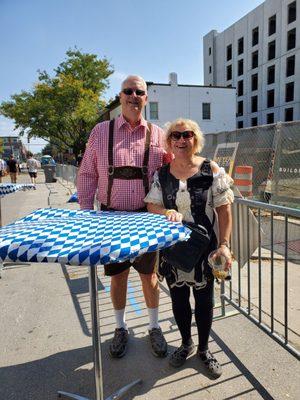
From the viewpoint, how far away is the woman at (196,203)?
7.82ft

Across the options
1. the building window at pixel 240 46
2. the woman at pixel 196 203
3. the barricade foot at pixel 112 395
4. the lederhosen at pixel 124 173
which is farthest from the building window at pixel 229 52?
the barricade foot at pixel 112 395

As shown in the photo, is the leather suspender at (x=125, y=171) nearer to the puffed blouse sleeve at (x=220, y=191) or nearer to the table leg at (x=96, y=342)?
the puffed blouse sleeve at (x=220, y=191)

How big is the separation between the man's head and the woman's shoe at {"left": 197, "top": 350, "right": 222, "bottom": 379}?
6.16ft

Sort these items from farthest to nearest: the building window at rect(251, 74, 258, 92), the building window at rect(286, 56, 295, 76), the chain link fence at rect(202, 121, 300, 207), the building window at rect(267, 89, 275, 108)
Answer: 1. the building window at rect(251, 74, 258, 92)
2. the building window at rect(267, 89, 275, 108)
3. the building window at rect(286, 56, 295, 76)
4. the chain link fence at rect(202, 121, 300, 207)

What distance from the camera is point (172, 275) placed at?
2490 mm

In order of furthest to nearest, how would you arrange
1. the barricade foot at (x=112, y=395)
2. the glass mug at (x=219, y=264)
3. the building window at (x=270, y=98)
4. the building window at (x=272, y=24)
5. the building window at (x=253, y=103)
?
the building window at (x=253, y=103)
the building window at (x=270, y=98)
the building window at (x=272, y=24)
the glass mug at (x=219, y=264)
the barricade foot at (x=112, y=395)

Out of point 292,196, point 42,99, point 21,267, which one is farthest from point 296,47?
point 21,267

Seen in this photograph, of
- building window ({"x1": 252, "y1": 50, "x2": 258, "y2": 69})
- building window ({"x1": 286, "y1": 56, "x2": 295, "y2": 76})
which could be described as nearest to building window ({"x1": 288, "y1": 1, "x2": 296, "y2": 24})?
building window ({"x1": 286, "y1": 56, "x2": 295, "y2": 76})

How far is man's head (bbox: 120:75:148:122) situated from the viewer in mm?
2631

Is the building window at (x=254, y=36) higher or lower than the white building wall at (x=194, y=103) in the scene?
higher

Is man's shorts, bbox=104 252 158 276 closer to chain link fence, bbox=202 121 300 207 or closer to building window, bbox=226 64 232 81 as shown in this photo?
chain link fence, bbox=202 121 300 207

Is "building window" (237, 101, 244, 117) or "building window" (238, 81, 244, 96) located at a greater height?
"building window" (238, 81, 244, 96)

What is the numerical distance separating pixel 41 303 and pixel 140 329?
131cm

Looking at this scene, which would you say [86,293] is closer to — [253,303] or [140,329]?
[140,329]
